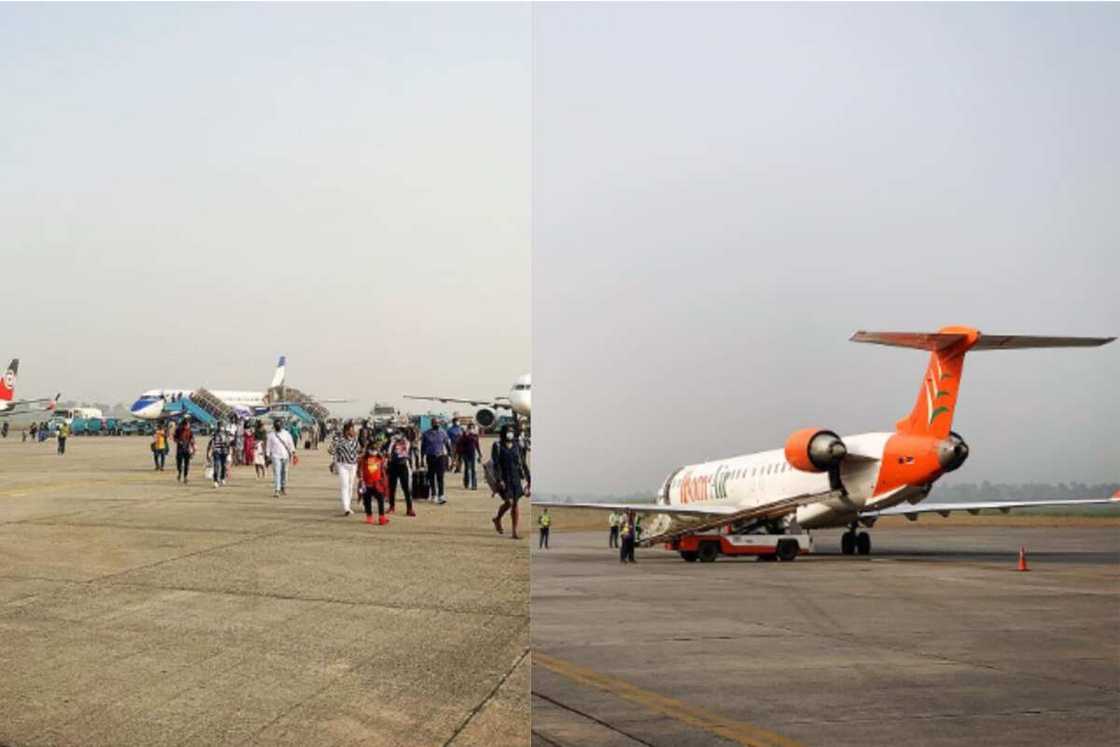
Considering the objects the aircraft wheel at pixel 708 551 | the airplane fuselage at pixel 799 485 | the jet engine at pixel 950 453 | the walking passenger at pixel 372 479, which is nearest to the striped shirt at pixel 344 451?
the walking passenger at pixel 372 479

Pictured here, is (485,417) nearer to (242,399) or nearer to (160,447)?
(160,447)

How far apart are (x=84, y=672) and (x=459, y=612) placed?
9.17 feet

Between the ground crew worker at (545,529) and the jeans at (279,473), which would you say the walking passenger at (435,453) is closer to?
the jeans at (279,473)

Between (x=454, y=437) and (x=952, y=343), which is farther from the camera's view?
(x=454, y=437)

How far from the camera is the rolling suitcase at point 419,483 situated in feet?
58.2

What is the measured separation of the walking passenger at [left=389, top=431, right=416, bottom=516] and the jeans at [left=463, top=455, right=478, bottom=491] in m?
2.51

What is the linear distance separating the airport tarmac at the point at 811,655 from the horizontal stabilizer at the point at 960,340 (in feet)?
7.76

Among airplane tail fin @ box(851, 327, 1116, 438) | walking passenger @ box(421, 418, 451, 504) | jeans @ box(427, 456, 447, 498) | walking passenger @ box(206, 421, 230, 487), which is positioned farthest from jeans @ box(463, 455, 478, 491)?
airplane tail fin @ box(851, 327, 1116, 438)

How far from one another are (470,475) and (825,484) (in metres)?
5.69

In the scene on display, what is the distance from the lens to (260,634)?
308 inches

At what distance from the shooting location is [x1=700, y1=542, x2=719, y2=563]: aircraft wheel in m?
15.7

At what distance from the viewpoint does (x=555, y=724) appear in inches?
261

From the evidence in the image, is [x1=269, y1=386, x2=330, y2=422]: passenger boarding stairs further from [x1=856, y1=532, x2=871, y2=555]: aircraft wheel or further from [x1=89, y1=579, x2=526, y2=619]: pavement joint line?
[x1=856, y1=532, x2=871, y2=555]: aircraft wheel

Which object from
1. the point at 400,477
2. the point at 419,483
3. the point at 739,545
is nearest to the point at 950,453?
the point at 739,545
